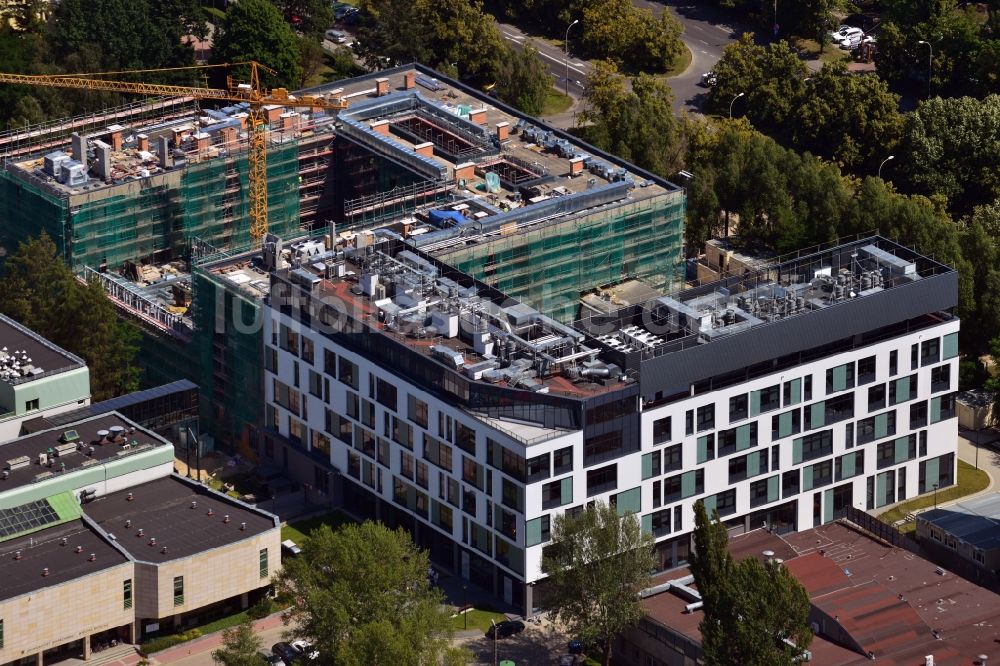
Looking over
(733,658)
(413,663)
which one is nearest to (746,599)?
(733,658)

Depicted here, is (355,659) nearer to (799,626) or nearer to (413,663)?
(413,663)

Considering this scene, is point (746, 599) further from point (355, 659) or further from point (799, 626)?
point (355, 659)

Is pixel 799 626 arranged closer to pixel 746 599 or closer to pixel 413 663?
Answer: pixel 746 599

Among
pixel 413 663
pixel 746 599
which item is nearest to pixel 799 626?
pixel 746 599

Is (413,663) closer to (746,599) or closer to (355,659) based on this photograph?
(355,659)
